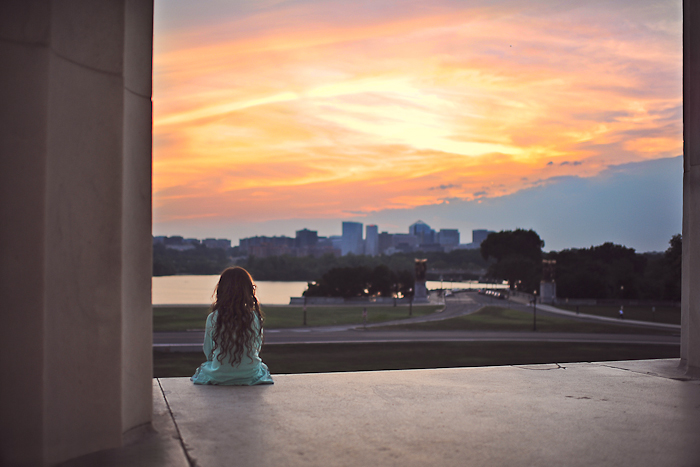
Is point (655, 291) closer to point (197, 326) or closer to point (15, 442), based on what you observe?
point (197, 326)

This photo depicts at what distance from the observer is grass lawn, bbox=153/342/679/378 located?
24.7 m

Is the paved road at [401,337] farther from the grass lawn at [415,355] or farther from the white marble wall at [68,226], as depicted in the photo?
the white marble wall at [68,226]

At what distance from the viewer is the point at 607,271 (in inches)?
3071

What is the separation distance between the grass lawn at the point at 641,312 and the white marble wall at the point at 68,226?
5729 cm

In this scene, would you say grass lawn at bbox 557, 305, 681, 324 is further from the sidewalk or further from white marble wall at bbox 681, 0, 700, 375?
white marble wall at bbox 681, 0, 700, 375

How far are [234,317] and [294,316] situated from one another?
47372 mm

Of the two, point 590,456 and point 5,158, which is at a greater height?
point 5,158

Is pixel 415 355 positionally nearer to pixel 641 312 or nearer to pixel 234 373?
pixel 234 373

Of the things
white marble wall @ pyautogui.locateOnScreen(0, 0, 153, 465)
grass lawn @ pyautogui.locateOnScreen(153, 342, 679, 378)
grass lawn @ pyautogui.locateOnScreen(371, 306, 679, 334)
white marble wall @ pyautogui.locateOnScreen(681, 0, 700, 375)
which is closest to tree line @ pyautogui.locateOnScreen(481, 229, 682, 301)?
grass lawn @ pyautogui.locateOnScreen(371, 306, 679, 334)

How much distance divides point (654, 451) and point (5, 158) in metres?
4.04

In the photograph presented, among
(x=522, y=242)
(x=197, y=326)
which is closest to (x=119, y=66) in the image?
(x=197, y=326)

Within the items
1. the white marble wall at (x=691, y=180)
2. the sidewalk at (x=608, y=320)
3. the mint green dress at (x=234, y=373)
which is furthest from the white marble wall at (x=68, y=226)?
the sidewalk at (x=608, y=320)

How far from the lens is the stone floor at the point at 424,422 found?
3150mm

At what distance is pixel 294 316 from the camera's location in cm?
5194
